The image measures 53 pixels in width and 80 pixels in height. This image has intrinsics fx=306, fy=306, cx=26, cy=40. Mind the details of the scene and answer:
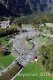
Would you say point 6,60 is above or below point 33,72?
below

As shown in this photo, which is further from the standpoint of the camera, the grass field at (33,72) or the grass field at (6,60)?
the grass field at (6,60)

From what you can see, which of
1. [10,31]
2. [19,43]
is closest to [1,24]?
[10,31]

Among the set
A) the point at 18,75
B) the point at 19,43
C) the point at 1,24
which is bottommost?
the point at 1,24

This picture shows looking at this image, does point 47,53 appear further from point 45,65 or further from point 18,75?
point 18,75

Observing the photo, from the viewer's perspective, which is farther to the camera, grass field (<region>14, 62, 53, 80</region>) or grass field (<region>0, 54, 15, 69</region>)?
grass field (<region>0, 54, 15, 69</region>)
